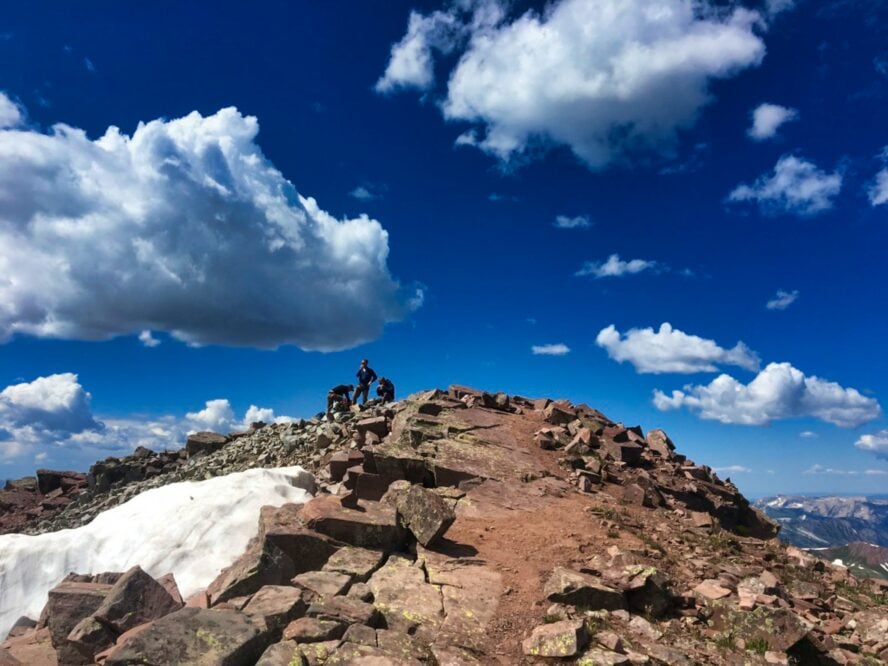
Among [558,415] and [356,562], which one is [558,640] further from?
[558,415]

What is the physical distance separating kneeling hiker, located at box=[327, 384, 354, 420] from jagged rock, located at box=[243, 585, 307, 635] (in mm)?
24953

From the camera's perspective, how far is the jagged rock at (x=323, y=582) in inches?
391

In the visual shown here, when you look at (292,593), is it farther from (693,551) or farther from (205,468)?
(205,468)

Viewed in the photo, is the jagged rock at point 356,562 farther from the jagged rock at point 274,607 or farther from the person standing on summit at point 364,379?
the person standing on summit at point 364,379

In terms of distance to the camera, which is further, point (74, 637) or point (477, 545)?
point (477, 545)

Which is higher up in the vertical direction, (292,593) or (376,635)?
(292,593)

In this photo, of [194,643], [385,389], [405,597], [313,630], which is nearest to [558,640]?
[405,597]

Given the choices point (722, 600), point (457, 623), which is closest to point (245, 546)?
point (457, 623)

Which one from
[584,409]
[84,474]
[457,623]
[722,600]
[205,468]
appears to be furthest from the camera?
[84,474]

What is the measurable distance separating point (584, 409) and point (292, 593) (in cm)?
2287

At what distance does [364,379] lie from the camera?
35.8m

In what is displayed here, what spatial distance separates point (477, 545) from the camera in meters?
13.9

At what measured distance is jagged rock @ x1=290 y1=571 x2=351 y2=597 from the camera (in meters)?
9.92

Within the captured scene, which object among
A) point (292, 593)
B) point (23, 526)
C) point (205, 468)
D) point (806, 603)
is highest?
point (205, 468)
